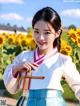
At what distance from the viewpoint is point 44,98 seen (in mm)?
1809

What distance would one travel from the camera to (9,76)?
185 centimetres

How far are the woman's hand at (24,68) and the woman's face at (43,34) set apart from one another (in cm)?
9

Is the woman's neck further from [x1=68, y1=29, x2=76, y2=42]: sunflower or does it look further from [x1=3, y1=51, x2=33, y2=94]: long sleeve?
[x1=68, y1=29, x2=76, y2=42]: sunflower

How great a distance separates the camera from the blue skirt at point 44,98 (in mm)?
1802

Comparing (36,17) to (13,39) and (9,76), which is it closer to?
(9,76)

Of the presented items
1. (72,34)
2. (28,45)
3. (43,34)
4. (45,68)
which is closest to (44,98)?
(45,68)

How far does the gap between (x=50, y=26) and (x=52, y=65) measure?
0.16 m

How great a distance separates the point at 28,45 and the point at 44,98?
263 centimetres

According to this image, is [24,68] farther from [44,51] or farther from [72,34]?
[72,34]

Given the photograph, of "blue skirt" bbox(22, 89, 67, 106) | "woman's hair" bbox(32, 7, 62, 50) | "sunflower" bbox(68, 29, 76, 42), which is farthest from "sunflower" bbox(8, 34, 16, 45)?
"blue skirt" bbox(22, 89, 67, 106)

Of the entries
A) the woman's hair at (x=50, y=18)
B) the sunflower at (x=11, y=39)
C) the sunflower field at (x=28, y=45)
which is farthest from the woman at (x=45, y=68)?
the sunflower at (x=11, y=39)

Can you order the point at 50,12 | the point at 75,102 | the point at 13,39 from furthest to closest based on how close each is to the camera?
1. the point at 13,39
2. the point at 75,102
3. the point at 50,12

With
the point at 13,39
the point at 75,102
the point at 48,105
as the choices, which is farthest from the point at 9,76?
the point at 13,39

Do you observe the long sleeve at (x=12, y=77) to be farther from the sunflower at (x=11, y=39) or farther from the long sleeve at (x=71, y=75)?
the sunflower at (x=11, y=39)
